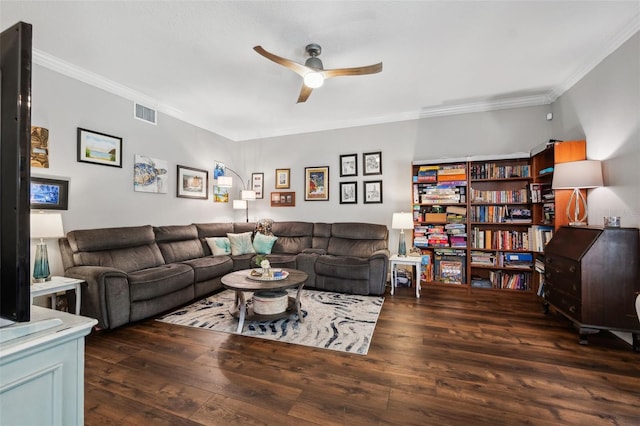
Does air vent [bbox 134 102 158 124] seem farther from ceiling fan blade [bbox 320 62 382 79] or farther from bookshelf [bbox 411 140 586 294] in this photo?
bookshelf [bbox 411 140 586 294]

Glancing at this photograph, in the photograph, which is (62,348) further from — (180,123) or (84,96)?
(180,123)

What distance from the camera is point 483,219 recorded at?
13.4ft

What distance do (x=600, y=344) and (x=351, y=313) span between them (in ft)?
7.23

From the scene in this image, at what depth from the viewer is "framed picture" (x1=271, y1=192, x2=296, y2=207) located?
539 centimetres

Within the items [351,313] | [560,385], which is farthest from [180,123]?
[560,385]

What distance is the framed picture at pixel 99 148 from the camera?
3260mm

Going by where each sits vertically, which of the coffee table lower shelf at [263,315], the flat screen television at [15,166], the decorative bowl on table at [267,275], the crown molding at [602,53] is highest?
the crown molding at [602,53]

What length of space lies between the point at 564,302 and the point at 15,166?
12.4 feet

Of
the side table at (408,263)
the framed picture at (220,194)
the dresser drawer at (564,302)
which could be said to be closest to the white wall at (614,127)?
the dresser drawer at (564,302)

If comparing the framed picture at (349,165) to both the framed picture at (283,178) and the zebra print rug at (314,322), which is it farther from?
the zebra print rug at (314,322)

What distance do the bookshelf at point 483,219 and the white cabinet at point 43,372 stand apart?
4.04 metres

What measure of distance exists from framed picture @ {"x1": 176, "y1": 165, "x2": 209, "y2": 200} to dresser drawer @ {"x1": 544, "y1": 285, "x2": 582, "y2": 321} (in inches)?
197

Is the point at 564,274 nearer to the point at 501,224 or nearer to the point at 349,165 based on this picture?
the point at 501,224

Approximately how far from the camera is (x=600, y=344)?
2461 millimetres
